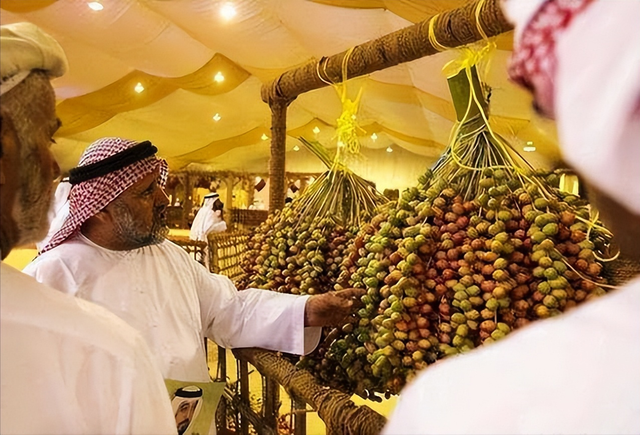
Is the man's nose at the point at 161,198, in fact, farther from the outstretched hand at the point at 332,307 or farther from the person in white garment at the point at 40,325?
the person in white garment at the point at 40,325

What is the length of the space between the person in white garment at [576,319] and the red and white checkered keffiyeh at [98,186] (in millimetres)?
1040

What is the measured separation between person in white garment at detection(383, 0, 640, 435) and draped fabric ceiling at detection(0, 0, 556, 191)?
21.8 inches

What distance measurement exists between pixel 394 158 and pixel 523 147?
8574mm

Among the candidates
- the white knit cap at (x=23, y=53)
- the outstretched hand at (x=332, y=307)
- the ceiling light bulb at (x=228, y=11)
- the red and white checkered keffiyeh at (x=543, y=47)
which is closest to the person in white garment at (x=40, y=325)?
the white knit cap at (x=23, y=53)

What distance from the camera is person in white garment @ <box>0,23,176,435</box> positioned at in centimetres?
54

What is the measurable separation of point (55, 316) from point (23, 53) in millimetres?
267

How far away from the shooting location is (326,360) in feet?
4.25

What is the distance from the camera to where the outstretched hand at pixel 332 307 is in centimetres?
118

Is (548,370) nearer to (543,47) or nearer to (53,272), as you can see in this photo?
(543,47)

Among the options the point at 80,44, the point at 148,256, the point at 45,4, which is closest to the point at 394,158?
the point at 80,44

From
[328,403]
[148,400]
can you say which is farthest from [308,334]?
[148,400]

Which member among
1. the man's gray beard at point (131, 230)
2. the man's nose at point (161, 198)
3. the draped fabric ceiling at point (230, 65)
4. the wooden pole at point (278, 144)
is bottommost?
the man's gray beard at point (131, 230)

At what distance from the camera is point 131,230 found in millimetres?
1379

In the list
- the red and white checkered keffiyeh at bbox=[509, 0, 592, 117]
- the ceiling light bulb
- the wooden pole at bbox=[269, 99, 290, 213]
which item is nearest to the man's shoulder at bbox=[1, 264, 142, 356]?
the red and white checkered keffiyeh at bbox=[509, 0, 592, 117]
